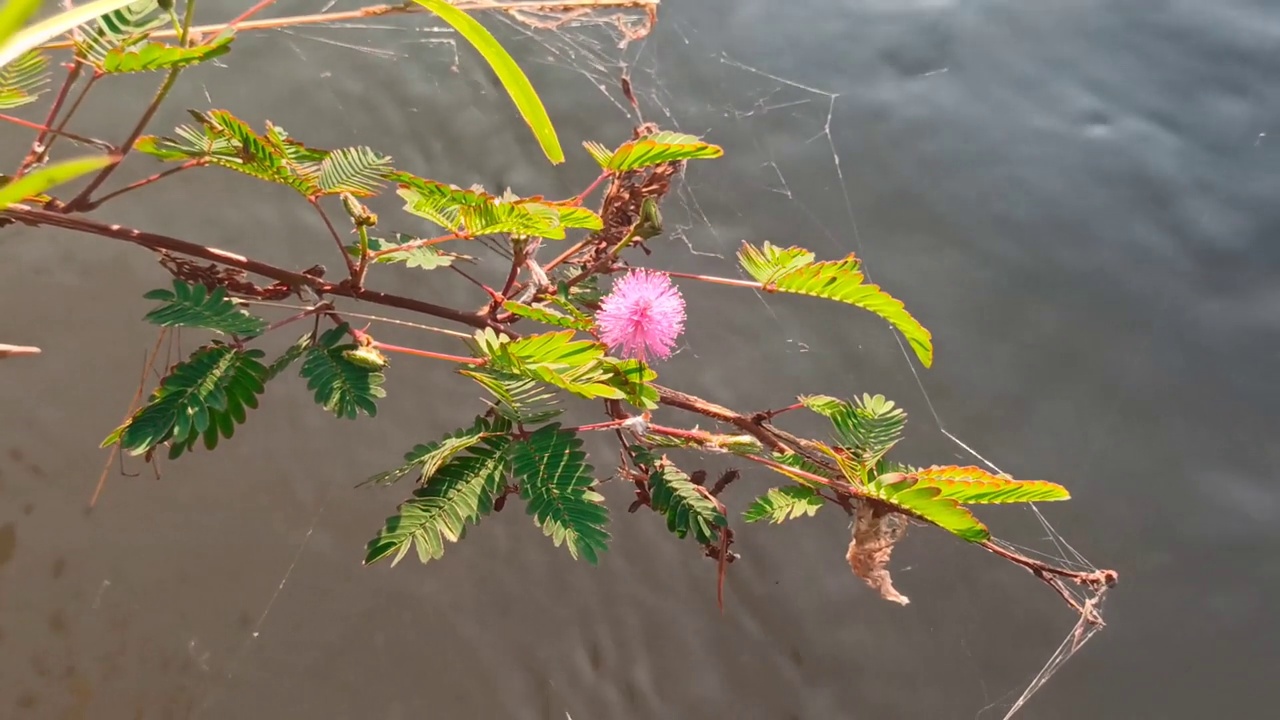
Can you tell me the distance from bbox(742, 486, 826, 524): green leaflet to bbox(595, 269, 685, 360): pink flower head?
0.61ft

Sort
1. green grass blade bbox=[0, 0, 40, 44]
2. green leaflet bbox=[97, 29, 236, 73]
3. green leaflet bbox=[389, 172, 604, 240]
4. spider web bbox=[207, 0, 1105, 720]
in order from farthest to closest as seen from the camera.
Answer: spider web bbox=[207, 0, 1105, 720] < green leaflet bbox=[389, 172, 604, 240] < green leaflet bbox=[97, 29, 236, 73] < green grass blade bbox=[0, 0, 40, 44]

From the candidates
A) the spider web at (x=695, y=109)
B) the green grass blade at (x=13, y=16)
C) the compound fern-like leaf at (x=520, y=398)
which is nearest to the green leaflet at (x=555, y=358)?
the compound fern-like leaf at (x=520, y=398)

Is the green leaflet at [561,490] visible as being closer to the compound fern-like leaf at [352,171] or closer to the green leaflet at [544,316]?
the green leaflet at [544,316]

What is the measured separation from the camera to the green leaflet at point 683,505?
695 millimetres

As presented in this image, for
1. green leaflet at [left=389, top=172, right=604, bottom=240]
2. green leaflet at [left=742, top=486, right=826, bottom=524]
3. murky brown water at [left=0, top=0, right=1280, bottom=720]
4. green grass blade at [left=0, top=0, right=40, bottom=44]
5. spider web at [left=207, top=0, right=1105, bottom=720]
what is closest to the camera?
green grass blade at [left=0, top=0, right=40, bottom=44]

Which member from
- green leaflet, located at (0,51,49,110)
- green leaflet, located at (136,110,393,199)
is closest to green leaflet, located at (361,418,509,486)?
green leaflet, located at (136,110,393,199)

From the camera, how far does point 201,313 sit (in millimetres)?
639

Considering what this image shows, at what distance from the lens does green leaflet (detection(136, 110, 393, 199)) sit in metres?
0.62

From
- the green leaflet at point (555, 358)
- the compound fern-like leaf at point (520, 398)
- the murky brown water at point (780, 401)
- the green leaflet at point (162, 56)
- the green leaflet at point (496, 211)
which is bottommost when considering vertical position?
the murky brown water at point (780, 401)

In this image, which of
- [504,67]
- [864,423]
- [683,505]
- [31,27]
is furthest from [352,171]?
[864,423]

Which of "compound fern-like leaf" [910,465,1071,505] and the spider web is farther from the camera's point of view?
the spider web

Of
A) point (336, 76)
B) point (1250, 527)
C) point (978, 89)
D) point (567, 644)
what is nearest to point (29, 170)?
point (336, 76)

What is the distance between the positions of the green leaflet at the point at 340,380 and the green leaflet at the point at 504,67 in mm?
231

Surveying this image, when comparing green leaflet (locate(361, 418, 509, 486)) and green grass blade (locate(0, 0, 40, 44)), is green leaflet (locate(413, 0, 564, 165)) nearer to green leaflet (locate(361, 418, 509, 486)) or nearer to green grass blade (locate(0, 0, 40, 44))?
green leaflet (locate(361, 418, 509, 486))
